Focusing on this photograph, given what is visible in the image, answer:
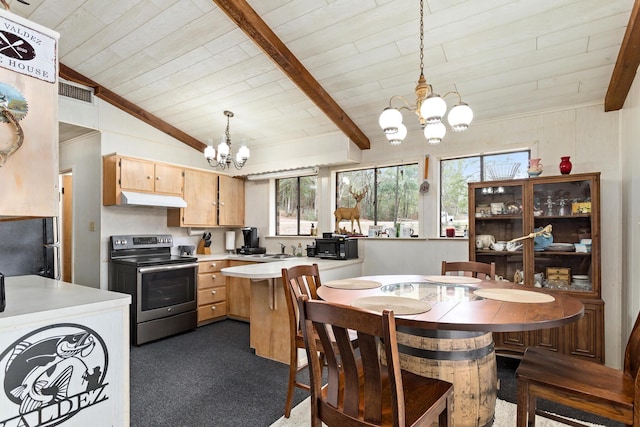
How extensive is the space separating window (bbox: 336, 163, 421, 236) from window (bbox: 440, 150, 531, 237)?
315 mm

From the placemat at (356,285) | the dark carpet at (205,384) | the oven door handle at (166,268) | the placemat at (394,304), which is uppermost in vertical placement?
the placemat at (394,304)

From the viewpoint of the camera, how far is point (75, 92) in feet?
12.5

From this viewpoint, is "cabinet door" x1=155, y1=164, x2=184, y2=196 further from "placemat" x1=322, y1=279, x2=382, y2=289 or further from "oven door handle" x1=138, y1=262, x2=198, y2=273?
"placemat" x1=322, y1=279, x2=382, y2=289

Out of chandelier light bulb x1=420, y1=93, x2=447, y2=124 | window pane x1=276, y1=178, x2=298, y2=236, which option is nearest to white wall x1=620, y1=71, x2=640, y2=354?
chandelier light bulb x1=420, y1=93, x2=447, y2=124

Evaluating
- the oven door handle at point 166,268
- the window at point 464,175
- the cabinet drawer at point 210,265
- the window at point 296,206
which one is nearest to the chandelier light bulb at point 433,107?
the window at point 464,175

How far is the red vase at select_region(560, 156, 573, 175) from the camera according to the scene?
2.93 m

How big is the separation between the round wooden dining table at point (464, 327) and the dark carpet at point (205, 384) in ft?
3.53

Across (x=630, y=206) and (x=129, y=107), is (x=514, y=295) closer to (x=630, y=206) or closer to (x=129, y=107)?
(x=630, y=206)

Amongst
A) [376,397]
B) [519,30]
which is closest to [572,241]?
[519,30]

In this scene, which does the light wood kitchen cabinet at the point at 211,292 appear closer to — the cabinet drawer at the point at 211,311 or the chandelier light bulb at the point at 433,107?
the cabinet drawer at the point at 211,311

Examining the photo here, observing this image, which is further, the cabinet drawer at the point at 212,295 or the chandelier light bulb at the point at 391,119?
the cabinet drawer at the point at 212,295

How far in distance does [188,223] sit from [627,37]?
4.68 metres

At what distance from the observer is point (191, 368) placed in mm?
2934

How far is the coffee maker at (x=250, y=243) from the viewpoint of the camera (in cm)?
495
